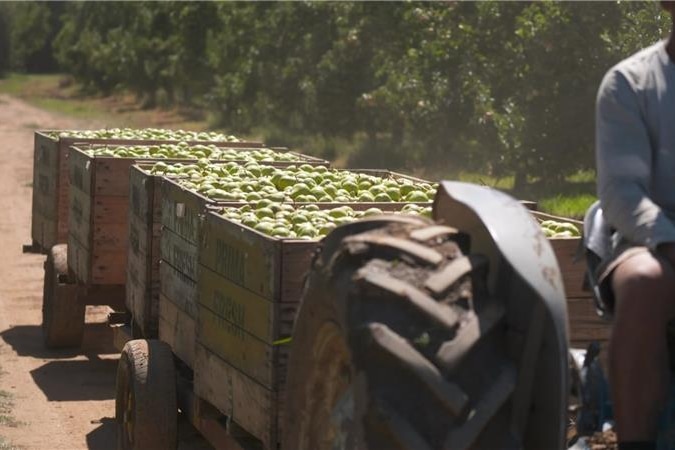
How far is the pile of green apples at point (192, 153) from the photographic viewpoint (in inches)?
351

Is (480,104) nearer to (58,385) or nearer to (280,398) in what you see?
(58,385)

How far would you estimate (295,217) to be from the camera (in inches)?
226

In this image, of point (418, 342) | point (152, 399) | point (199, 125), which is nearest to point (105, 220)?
point (152, 399)

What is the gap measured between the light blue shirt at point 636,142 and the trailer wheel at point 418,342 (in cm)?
39

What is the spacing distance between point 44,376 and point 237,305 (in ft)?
14.8

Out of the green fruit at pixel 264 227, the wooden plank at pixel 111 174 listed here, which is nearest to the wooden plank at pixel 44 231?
the wooden plank at pixel 111 174

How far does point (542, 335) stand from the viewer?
3539mm

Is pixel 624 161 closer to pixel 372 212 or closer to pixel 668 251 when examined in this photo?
pixel 668 251

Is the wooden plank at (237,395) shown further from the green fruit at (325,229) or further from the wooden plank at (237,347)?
the green fruit at (325,229)

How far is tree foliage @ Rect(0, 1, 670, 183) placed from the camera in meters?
17.2

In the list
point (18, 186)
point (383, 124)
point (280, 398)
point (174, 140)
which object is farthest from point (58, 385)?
point (383, 124)

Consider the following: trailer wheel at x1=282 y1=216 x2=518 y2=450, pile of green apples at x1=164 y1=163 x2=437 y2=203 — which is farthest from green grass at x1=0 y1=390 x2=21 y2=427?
trailer wheel at x1=282 y1=216 x2=518 y2=450

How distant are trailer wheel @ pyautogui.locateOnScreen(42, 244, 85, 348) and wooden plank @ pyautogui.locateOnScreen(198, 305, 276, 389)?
13.3ft

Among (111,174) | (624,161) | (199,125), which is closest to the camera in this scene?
(624,161)
